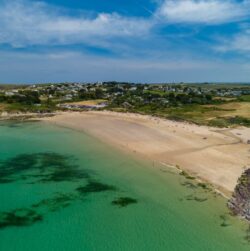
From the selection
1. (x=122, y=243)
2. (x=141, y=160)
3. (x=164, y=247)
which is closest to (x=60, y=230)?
(x=122, y=243)

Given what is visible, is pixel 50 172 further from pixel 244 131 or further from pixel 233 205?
pixel 244 131

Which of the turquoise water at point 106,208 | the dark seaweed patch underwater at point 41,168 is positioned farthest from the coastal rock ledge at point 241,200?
the dark seaweed patch underwater at point 41,168

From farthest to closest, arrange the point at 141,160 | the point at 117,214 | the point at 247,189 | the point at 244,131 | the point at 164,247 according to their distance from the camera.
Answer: the point at 244,131
the point at 141,160
the point at 247,189
the point at 117,214
the point at 164,247

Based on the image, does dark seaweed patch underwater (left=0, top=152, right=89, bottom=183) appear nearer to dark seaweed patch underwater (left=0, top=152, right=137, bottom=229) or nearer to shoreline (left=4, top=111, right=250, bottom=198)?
dark seaweed patch underwater (left=0, top=152, right=137, bottom=229)

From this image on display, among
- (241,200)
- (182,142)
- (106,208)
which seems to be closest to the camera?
(241,200)

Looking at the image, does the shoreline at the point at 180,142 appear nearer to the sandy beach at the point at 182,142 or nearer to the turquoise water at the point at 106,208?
the sandy beach at the point at 182,142

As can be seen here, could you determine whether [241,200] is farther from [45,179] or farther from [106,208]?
[45,179]

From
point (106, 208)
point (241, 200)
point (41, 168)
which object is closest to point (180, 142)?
point (41, 168)
